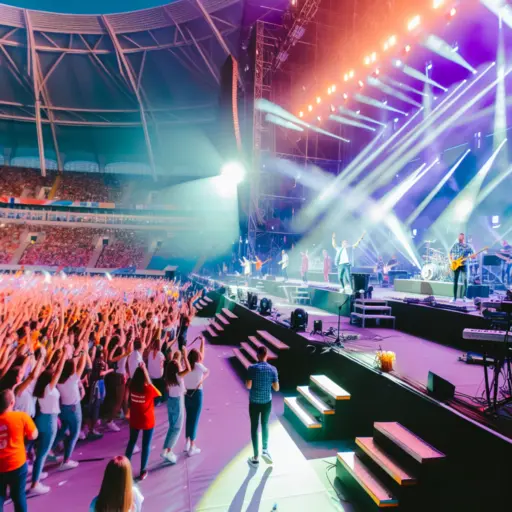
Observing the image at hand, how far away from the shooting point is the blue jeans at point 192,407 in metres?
5.00

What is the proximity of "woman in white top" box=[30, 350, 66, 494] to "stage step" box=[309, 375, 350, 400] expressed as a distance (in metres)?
3.88

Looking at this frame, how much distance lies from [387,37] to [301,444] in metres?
12.3

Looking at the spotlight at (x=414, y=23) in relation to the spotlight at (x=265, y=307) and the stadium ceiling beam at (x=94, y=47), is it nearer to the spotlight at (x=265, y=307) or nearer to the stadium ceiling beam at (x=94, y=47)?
the spotlight at (x=265, y=307)

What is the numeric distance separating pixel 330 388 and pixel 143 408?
3.01 meters

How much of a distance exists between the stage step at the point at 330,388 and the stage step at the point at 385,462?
1038 millimetres

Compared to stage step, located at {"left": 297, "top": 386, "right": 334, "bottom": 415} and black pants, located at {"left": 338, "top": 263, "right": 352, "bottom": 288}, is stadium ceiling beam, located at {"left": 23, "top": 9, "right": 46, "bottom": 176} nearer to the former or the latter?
black pants, located at {"left": 338, "top": 263, "right": 352, "bottom": 288}

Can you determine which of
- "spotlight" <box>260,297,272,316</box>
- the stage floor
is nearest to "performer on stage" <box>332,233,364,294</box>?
"spotlight" <box>260,297,272,316</box>

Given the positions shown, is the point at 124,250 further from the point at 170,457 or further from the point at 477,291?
the point at 170,457

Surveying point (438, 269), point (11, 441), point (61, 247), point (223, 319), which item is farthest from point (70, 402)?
point (61, 247)

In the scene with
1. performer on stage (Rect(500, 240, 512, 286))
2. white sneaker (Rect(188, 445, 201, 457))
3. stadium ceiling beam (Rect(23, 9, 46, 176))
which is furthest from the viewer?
stadium ceiling beam (Rect(23, 9, 46, 176))

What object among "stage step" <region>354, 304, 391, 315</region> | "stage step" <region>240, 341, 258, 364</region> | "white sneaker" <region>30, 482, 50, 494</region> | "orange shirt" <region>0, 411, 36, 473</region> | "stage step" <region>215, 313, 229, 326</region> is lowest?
"white sneaker" <region>30, 482, 50, 494</region>

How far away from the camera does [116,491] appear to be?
7.11ft

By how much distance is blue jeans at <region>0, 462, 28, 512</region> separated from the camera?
3.15 metres

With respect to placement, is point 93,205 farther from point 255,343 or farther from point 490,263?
point 490,263
